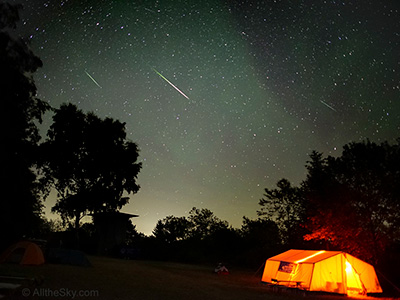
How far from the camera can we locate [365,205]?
22234 millimetres

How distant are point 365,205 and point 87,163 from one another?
27515mm

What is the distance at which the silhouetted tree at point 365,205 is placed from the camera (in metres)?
21.8

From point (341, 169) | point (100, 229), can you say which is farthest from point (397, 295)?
point (100, 229)

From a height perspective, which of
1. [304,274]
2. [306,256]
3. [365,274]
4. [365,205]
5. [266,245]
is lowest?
[304,274]

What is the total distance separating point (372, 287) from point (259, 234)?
2287 centimetres

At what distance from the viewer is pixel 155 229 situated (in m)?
61.1

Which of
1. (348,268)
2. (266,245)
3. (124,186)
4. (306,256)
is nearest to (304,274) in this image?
(306,256)

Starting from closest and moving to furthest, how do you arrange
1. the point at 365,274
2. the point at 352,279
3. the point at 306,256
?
the point at 352,279 < the point at 365,274 < the point at 306,256

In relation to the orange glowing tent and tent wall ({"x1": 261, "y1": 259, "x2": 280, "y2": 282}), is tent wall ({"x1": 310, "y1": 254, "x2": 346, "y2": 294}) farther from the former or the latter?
tent wall ({"x1": 261, "y1": 259, "x2": 280, "y2": 282})

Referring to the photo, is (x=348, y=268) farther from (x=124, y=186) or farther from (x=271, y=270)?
(x=124, y=186)

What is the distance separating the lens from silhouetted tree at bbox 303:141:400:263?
21781mm

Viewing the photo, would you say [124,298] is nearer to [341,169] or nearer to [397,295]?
[397,295]

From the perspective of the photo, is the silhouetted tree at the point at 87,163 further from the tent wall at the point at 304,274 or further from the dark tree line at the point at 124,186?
the tent wall at the point at 304,274

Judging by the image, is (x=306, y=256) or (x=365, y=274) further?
(x=306, y=256)
